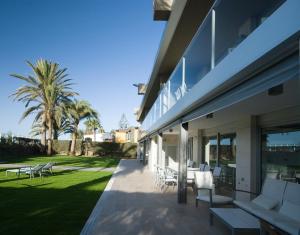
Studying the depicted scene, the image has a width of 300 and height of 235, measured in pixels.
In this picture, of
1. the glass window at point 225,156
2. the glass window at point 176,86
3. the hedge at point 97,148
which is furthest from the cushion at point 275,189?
the hedge at point 97,148

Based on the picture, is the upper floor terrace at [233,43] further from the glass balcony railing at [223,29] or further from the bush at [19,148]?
the bush at [19,148]

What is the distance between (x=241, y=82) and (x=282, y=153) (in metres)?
4.58

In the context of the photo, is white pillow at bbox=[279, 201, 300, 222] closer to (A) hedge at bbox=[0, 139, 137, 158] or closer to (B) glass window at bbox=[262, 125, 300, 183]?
(B) glass window at bbox=[262, 125, 300, 183]

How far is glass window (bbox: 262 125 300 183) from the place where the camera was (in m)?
7.67

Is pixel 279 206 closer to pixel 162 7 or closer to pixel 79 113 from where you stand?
pixel 162 7

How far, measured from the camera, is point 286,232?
170 inches

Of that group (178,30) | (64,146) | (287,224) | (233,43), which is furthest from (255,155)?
(64,146)

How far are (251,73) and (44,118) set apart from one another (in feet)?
120

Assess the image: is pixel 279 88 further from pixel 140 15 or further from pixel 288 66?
pixel 140 15

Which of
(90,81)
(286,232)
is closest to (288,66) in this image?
(286,232)

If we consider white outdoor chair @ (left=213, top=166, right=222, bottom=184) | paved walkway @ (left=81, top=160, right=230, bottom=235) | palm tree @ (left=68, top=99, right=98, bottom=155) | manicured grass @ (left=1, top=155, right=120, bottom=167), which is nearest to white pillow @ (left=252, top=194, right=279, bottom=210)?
paved walkway @ (left=81, top=160, right=230, bottom=235)

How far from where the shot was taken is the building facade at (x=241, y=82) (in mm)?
3410

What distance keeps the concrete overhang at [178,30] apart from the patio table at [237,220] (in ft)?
20.7

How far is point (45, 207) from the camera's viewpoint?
26.8ft
